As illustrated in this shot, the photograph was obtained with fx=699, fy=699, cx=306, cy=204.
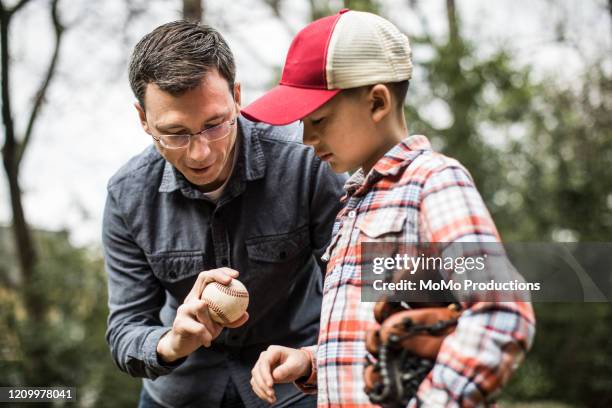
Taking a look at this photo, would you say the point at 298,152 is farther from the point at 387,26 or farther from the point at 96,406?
the point at 96,406

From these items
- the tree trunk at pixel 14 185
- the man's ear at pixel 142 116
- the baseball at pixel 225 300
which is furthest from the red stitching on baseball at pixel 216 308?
the tree trunk at pixel 14 185

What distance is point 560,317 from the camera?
9.14 meters

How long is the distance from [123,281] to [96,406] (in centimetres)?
573

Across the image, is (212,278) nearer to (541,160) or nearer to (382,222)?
(382,222)

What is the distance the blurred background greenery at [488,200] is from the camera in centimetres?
733

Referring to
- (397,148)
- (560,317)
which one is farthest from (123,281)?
(560,317)

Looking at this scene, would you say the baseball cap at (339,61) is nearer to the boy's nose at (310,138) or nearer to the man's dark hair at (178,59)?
the boy's nose at (310,138)

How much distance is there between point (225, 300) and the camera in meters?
1.88

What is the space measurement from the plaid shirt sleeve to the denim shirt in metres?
0.97

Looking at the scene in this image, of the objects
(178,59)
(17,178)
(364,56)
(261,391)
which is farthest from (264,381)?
(17,178)

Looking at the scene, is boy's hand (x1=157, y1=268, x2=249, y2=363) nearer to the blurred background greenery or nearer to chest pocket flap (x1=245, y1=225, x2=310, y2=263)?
chest pocket flap (x1=245, y1=225, x2=310, y2=263)

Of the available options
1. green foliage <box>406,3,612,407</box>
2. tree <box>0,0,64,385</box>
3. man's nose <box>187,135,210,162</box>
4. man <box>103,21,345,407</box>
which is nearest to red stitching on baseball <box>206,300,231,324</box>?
man <box>103,21,345,407</box>

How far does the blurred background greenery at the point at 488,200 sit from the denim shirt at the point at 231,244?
4.41 metres

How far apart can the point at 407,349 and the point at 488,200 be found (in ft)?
21.1
